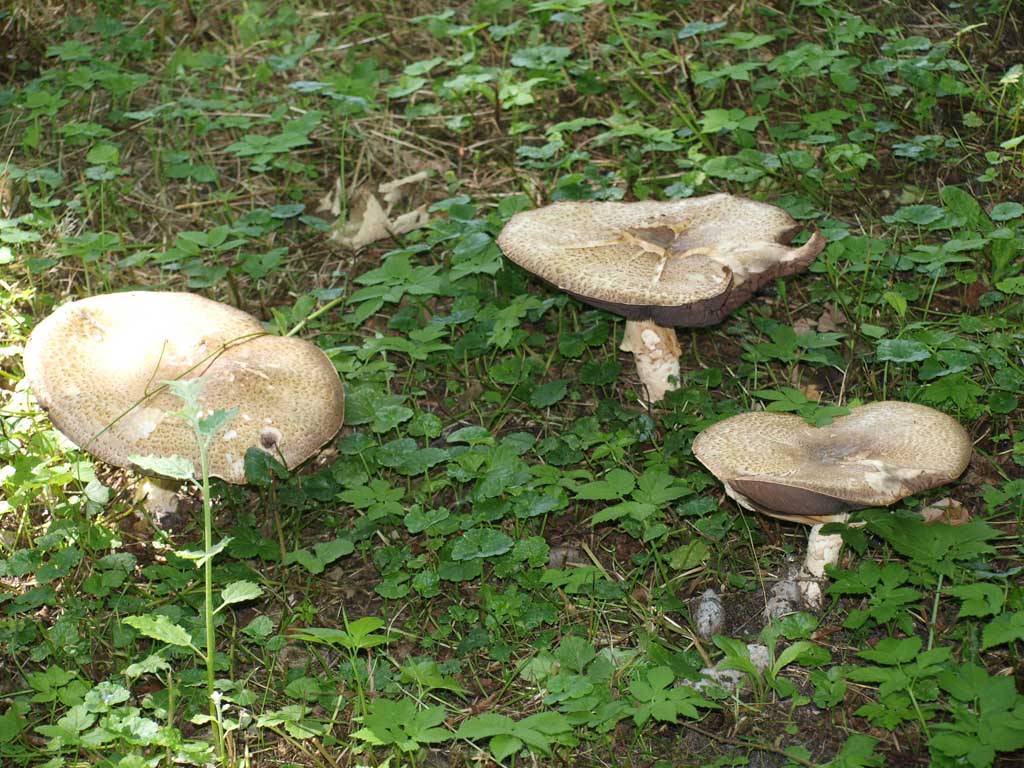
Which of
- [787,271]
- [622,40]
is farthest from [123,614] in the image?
[622,40]

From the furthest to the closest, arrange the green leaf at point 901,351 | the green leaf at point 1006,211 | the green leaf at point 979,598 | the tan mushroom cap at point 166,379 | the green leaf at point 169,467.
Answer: the green leaf at point 1006,211
the green leaf at point 901,351
the tan mushroom cap at point 166,379
the green leaf at point 979,598
the green leaf at point 169,467

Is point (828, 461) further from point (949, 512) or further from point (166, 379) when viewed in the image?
point (166, 379)

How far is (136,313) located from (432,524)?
1.24 meters

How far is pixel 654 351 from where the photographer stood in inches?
152

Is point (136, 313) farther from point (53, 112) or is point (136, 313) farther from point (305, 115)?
point (53, 112)

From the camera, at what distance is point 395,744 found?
2801 mm

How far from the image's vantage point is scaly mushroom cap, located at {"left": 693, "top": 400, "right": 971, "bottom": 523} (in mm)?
2871

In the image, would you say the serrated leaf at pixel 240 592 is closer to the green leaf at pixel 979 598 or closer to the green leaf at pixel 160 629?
the green leaf at pixel 160 629

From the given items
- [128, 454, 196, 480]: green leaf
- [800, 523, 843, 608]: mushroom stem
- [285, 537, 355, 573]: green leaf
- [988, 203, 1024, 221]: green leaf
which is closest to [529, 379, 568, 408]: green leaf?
[285, 537, 355, 573]: green leaf

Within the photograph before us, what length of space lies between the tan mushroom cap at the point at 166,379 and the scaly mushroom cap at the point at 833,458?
4.13 feet

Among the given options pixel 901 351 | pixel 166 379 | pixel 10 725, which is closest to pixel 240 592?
pixel 10 725

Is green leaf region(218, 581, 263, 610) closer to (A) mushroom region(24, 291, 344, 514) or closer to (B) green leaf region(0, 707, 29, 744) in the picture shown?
(A) mushroom region(24, 291, 344, 514)

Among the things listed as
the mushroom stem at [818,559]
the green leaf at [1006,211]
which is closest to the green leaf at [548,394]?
the mushroom stem at [818,559]

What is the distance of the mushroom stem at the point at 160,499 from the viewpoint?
3.68 m
